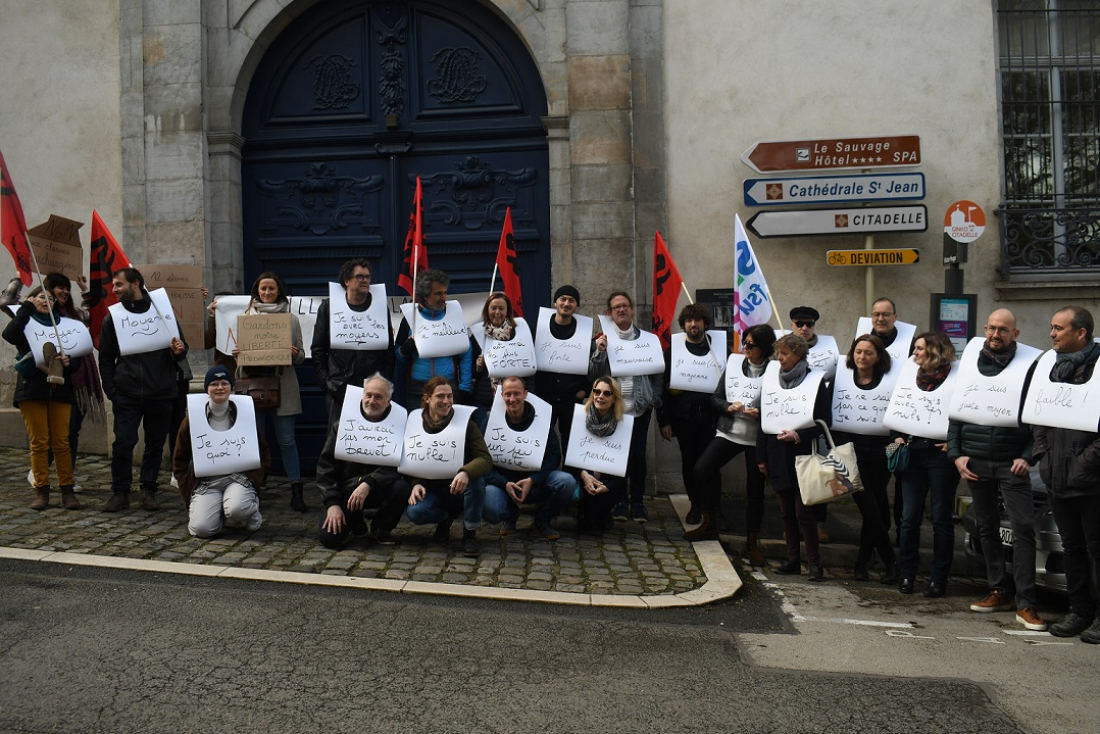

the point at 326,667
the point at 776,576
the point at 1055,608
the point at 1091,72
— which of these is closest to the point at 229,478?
the point at 326,667

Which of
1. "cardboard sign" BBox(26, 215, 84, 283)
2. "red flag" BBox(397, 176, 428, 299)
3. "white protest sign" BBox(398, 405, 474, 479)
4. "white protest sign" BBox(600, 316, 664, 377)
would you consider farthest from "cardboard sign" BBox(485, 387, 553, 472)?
"cardboard sign" BBox(26, 215, 84, 283)

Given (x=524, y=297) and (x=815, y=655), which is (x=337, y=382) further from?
(x=815, y=655)

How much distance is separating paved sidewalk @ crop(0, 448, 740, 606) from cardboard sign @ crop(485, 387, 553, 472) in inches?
22.6

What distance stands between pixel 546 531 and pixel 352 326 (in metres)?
2.21

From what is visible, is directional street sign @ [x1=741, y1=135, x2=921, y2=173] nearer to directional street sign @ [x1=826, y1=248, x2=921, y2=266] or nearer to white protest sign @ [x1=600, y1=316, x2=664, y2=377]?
directional street sign @ [x1=826, y1=248, x2=921, y2=266]

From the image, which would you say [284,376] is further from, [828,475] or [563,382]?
[828,475]

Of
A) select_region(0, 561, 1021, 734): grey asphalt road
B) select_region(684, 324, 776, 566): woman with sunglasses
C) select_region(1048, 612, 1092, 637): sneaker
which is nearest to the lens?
select_region(0, 561, 1021, 734): grey asphalt road

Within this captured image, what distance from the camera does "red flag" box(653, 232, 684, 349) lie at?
905 cm

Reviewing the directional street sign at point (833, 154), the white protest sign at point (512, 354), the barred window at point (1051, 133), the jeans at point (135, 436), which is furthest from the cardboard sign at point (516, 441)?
the barred window at point (1051, 133)

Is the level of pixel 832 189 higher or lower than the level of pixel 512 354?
higher

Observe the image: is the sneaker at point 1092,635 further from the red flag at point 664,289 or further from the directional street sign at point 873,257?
the directional street sign at point 873,257

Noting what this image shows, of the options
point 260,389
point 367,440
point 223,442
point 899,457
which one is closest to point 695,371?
point 899,457

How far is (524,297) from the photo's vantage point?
34.7 feet

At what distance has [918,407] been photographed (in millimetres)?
6758
